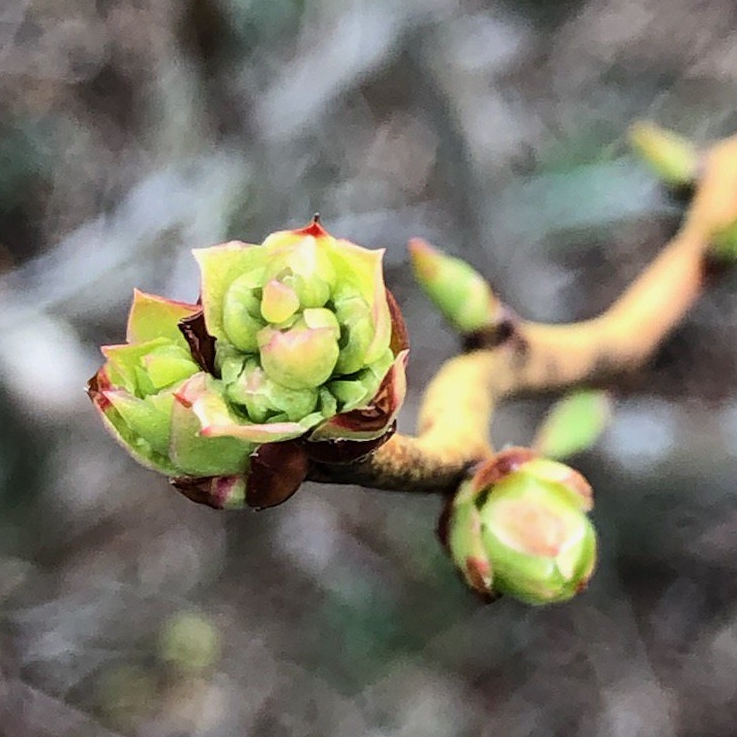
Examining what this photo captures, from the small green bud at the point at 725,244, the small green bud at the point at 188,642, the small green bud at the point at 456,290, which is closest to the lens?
the small green bud at the point at 456,290

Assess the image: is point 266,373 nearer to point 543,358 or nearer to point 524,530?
point 524,530

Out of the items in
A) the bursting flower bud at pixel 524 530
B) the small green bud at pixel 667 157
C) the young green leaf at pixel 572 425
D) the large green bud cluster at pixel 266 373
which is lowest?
the young green leaf at pixel 572 425

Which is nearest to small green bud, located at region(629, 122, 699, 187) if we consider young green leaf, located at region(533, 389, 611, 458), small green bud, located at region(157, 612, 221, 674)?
young green leaf, located at region(533, 389, 611, 458)

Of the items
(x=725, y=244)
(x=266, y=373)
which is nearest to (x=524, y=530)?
(x=266, y=373)

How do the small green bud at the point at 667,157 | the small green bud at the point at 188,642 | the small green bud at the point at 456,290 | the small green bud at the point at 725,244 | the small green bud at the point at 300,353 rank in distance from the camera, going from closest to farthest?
the small green bud at the point at 300,353 < the small green bud at the point at 456,290 < the small green bud at the point at 725,244 < the small green bud at the point at 667,157 < the small green bud at the point at 188,642

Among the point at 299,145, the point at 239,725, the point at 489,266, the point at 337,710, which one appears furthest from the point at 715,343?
the point at 239,725

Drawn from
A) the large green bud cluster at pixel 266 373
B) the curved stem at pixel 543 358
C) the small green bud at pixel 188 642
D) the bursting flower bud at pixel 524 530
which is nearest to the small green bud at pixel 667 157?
the curved stem at pixel 543 358

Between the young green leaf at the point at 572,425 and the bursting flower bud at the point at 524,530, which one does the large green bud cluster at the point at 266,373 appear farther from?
the young green leaf at the point at 572,425
